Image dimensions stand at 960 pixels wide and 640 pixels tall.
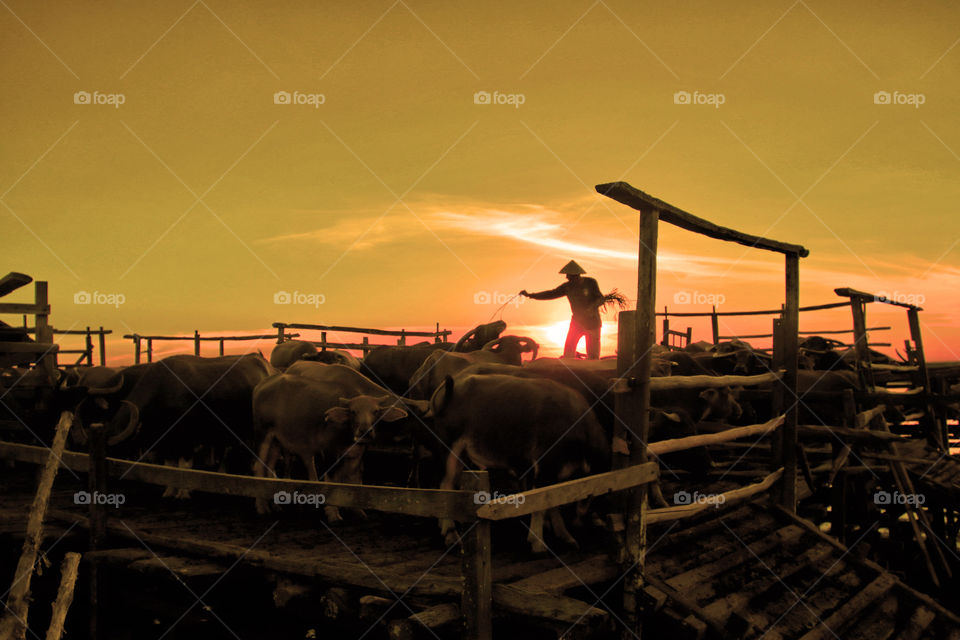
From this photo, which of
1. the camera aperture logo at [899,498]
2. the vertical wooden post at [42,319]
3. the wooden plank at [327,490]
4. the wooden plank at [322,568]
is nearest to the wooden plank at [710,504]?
the wooden plank at [322,568]

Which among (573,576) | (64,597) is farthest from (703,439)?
(64,597)

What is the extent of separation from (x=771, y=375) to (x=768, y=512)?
72.0 inches

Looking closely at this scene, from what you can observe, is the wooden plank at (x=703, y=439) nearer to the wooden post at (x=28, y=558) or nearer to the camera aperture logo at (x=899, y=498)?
the camera aperture logo at (x=899, y=498)

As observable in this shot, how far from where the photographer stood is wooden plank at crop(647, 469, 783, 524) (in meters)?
6.75

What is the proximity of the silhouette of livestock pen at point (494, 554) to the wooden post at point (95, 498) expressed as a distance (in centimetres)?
2

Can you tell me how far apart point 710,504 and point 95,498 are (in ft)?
21.8

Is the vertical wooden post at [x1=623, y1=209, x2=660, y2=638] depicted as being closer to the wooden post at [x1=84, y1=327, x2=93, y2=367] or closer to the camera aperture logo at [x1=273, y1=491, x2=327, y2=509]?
the camera aperture logo at [x1=273, y1=491, x2=327, y2=509]

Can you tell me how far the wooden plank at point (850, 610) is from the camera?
676 cm

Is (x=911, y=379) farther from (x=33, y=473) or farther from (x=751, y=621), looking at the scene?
(x=33, y=473)

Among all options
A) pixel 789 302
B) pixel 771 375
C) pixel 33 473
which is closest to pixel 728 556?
pixel 771 375

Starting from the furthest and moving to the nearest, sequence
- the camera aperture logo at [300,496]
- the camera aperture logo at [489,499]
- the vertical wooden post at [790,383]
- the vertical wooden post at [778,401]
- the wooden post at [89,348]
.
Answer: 1. the wooden post at [89,348]
2. the vertical wooden post at [778,401]
3. the vertical wooden post at [790,383]
4. the camera aperture logo at [300,496]
5. the camera aperture logo at [489,499]

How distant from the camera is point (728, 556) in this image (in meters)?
7.36

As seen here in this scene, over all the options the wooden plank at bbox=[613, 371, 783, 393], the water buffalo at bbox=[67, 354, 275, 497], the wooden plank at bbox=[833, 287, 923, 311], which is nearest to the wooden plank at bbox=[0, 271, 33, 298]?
the water buffalo at bbox=[67, 354, 275, 497]

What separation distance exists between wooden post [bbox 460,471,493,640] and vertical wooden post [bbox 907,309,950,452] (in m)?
13.8
